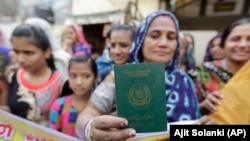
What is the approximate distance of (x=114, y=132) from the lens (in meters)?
0.88

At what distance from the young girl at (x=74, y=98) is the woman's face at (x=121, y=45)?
0.77 ft

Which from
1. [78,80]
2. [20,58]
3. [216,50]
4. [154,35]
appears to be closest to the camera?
[154,35]

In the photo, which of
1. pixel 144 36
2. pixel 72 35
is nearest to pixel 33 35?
pixel 144 36

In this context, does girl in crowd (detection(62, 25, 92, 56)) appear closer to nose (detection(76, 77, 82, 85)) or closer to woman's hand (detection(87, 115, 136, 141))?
nose (detection(76, 77, 82, 85))

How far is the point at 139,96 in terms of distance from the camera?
91 cm

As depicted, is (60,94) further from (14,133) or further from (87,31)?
(87,31)

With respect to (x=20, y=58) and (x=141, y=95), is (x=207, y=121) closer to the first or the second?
(x=141, y=95)

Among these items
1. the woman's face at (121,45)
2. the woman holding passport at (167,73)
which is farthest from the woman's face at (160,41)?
the woman's face at (121,45)

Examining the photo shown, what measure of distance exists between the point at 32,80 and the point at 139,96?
3.59 feet

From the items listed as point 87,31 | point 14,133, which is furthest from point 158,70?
point 87,31

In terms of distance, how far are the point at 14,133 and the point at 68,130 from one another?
818 mm

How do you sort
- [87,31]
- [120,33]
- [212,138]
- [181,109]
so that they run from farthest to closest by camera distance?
[87,31] → [120,33] → [181,109] → [212,138]

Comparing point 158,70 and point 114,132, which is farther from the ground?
point 158,70

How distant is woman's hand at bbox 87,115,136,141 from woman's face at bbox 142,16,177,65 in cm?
63
